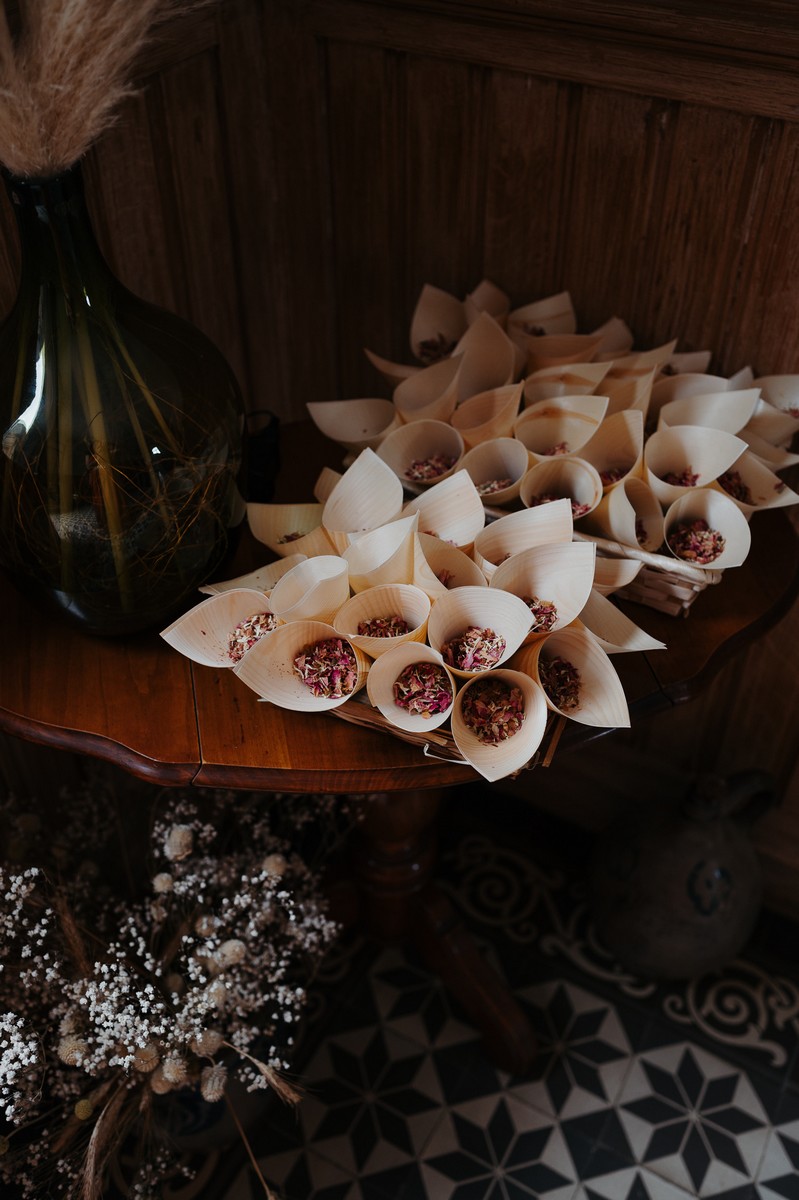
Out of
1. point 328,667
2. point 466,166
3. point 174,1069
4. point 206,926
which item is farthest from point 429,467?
point 174,1069

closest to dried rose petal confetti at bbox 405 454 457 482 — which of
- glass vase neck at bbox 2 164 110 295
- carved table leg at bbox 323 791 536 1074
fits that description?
glass vase neck at bbox 2 164 110 295

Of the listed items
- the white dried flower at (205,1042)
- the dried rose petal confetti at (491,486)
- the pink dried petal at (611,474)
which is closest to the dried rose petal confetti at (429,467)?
the dried rose petal confetti at (491,486)

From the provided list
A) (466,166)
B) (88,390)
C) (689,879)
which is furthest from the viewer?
(689,879)

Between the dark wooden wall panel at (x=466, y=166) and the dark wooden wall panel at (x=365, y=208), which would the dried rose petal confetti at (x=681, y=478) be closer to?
the dark wooden wall panel at (x=466, y=166)

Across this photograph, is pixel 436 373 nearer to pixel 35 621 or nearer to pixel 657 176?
pixel 657 176

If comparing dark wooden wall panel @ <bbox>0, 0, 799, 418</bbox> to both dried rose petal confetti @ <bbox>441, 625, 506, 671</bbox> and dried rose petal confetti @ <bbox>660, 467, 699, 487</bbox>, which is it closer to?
dried rose petal confetti @ <bbox>660, 467, 699, 487</bbox>

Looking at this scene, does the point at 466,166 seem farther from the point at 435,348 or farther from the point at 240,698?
the point at 240,698
